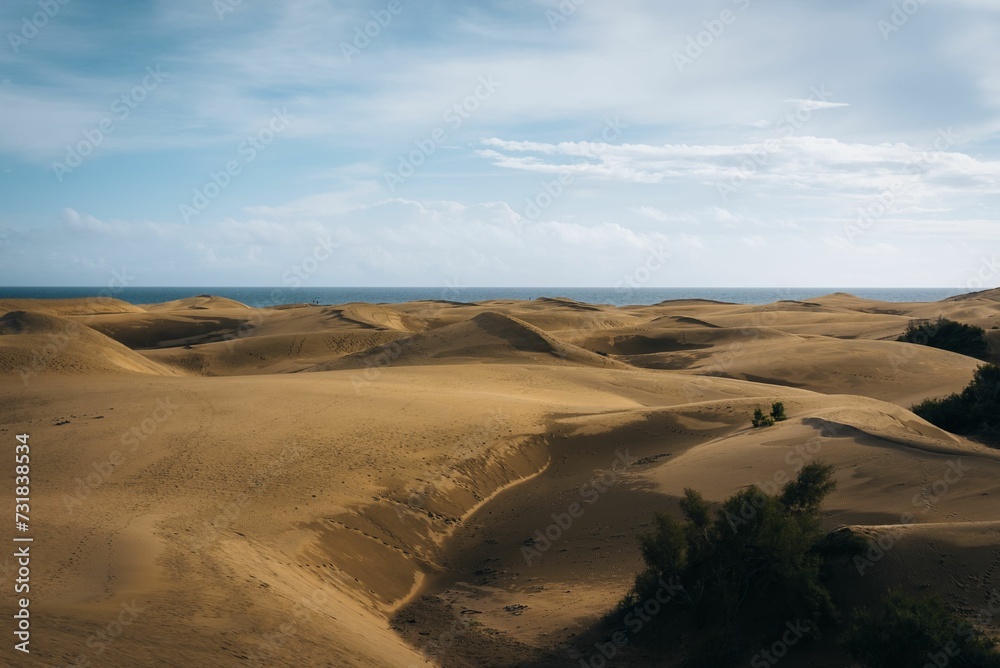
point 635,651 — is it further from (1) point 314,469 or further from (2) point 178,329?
(2) point 178,329

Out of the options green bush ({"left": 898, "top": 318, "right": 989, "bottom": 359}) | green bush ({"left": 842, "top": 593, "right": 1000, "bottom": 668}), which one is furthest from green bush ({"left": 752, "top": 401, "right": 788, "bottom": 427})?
green bush ({"left": 898, "top": 318, "right": 989, "bottom": 359})

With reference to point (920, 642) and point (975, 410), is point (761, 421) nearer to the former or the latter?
point (975, 410)

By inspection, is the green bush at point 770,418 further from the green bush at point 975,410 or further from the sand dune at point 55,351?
the sand dune at point 55,351

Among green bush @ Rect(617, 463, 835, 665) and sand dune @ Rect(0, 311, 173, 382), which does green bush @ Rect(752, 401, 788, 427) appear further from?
sand dune @ Rect(0, 311, 173, 382)

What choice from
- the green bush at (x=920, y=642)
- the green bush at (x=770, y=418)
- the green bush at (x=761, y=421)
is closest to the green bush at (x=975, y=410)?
the green bush at (x=770, y=418)

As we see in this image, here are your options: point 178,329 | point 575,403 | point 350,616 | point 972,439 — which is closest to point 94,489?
point 350,616

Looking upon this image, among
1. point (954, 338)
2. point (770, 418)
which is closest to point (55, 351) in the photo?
point (770, 418)

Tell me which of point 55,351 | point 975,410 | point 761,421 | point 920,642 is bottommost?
point 920,642
